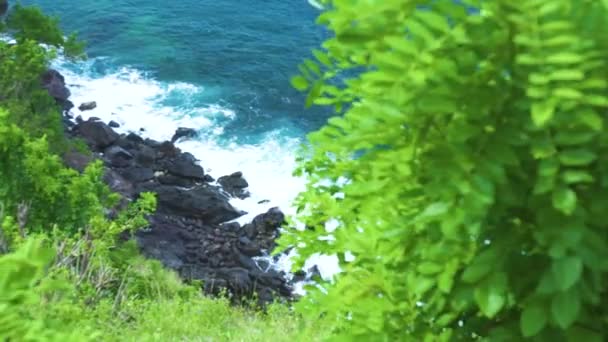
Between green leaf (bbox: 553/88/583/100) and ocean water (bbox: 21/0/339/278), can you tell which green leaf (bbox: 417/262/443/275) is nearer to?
green leaf (bbox: 553/88/583/100)

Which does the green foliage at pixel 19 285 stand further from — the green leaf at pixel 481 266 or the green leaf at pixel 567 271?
the green leaf at pixel 567 271

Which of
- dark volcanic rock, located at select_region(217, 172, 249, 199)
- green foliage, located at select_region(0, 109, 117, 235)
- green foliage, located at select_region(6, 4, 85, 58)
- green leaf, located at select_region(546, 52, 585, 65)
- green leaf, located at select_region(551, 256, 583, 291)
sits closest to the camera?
green leaf, located at select_region(546, 52, 585, 65)

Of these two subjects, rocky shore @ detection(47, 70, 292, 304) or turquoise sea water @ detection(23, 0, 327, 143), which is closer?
rocky shore @ detection(47, 70, 292, 304)

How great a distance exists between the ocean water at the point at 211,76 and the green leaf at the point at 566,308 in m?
21.8

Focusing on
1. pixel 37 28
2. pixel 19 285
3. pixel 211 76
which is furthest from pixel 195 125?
pixel 19 285

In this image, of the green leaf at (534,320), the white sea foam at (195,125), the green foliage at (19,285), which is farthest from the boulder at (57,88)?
the green leaf at (534,320)

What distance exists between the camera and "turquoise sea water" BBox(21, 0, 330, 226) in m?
28.5

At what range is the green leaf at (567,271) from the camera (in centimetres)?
250

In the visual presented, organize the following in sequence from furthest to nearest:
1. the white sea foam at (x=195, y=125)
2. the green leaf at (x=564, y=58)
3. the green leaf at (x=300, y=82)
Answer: the white sea foam at (x=195, y=125) → the green leaf at (x=300, y=82) → the green leaf at (x=564, y=58)

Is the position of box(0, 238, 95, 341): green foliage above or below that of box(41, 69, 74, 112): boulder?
above

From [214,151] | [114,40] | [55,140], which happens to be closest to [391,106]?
[55,140]

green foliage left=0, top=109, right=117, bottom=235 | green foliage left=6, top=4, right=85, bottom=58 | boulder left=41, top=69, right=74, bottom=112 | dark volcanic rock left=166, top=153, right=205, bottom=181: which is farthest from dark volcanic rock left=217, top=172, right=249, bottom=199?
green foliage left=0, top=109, right=117, bottom=235

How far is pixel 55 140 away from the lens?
70.0 ft

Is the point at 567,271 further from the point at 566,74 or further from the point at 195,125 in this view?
the point at 195,125
